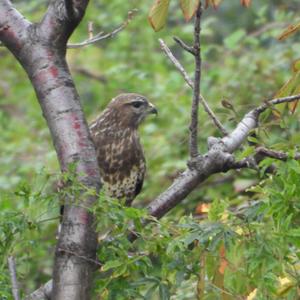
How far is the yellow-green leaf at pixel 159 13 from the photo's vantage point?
2.97 metres

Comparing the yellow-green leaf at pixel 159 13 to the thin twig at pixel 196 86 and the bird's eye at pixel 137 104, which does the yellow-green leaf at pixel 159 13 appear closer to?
the thin twig at pixel 196 86

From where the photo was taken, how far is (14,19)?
3180 millimetres

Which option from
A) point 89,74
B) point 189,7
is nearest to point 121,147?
point 189,7

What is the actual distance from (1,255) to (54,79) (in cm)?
53

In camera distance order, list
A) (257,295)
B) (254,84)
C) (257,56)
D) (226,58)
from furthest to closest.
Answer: (226,58) → (257,56) → (254,84) → (257,295)

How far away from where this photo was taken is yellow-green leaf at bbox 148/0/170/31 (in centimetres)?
297

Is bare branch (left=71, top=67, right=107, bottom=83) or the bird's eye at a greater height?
bare branch (left=71, top=67, right=107, bottom=83)

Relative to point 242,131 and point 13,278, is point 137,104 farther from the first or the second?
point 13,278

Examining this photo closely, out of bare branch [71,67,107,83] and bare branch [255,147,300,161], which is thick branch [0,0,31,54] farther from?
bare branch [71,67,107,83]

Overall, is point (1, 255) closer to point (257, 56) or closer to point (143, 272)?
point (143, 272)

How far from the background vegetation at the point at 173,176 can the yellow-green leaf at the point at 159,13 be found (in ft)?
1.40

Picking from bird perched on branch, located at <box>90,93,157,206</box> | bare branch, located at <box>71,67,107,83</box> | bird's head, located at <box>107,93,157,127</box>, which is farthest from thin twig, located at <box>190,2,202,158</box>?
bare branch, located at <box>71,67,107,83</box>

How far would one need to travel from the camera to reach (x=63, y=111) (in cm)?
307

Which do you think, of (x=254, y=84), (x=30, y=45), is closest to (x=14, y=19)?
(x=30, y=45)
